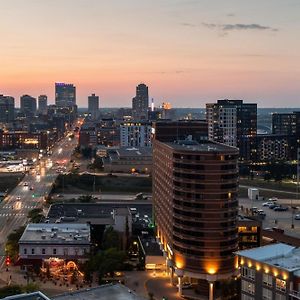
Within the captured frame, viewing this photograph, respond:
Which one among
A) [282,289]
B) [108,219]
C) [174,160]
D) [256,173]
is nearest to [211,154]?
[174,160]

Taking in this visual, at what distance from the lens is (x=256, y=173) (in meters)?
97.2

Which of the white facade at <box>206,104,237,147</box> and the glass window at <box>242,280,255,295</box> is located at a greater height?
the white facade at <box>206,104,237,147</box>

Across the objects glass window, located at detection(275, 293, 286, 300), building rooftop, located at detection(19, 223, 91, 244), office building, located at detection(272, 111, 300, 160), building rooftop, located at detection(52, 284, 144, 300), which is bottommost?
building rooftop, located at detection(19, 223, 91, 244)

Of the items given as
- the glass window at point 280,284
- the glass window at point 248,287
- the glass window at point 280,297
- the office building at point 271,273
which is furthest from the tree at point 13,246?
the glass window at point 280,284

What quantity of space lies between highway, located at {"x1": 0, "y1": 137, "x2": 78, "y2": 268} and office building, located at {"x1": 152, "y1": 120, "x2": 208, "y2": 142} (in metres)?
14.4

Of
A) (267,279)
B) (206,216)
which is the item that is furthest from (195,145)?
(267,279)

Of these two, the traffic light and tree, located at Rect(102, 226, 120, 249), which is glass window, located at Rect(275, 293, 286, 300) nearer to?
tree, located at Rect(102, 226, 120, 249)

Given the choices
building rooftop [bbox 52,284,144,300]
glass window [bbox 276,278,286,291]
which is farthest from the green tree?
glass window [bbox 276,278,286,291]

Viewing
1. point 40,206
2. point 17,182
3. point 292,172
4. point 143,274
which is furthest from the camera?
point 292,172

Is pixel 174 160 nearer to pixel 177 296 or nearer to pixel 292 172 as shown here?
pixel 177 296

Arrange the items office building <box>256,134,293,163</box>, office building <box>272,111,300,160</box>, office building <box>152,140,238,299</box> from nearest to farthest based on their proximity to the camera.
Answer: office building <box>152,140,238,299</box> → office building <box>256,134,293,163</box> → office building <box>272,111,300,160</box>

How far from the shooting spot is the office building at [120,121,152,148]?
422ft

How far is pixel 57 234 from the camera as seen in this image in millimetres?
43531

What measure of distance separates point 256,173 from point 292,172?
722cm
